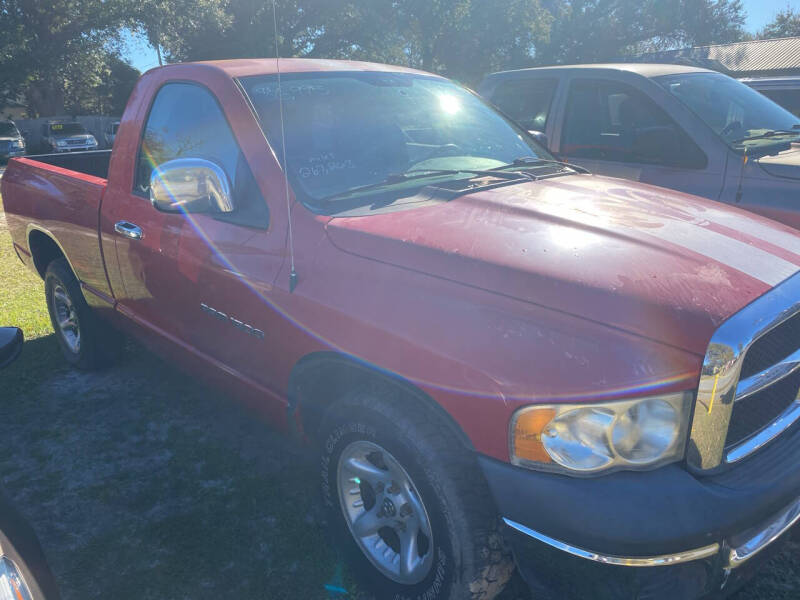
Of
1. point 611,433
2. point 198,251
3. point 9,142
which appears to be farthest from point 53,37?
point 611,433

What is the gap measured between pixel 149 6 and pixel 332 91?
3016cm

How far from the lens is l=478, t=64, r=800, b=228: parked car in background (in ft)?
13.4

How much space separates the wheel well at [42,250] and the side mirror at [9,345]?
2.70 meters

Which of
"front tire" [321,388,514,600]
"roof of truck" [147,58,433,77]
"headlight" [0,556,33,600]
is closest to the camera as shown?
"headlight" [0,556,33,600]

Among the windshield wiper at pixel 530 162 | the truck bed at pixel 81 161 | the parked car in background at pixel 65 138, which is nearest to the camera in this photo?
the windshield wiper at pixel 530 162

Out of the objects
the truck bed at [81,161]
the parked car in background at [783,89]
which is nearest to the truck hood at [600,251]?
the truck bed at [81,161]

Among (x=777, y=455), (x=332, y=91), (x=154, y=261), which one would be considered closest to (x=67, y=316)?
(x=154, y=261)

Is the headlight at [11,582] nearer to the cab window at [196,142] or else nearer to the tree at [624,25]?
the cab window at [196,142]

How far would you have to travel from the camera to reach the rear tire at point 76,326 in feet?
13.8

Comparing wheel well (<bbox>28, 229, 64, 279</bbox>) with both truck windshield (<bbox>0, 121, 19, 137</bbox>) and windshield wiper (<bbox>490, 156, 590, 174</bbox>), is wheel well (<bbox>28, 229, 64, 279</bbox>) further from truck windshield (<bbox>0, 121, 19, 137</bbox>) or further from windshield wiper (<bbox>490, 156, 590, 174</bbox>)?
truck windshield (<bbox>0, 121, 19, 137</bbox>)

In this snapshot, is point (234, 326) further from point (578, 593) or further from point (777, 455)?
point (777, 455)

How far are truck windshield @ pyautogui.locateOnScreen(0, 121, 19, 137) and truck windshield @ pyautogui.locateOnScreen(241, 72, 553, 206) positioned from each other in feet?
91.0

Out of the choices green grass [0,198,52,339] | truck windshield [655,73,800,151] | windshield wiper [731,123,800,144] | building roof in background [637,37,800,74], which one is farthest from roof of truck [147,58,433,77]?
building roof in background [637,37,800,74]

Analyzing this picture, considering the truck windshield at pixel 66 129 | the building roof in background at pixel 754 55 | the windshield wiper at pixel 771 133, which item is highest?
the building roof in background at pixel 754 55
